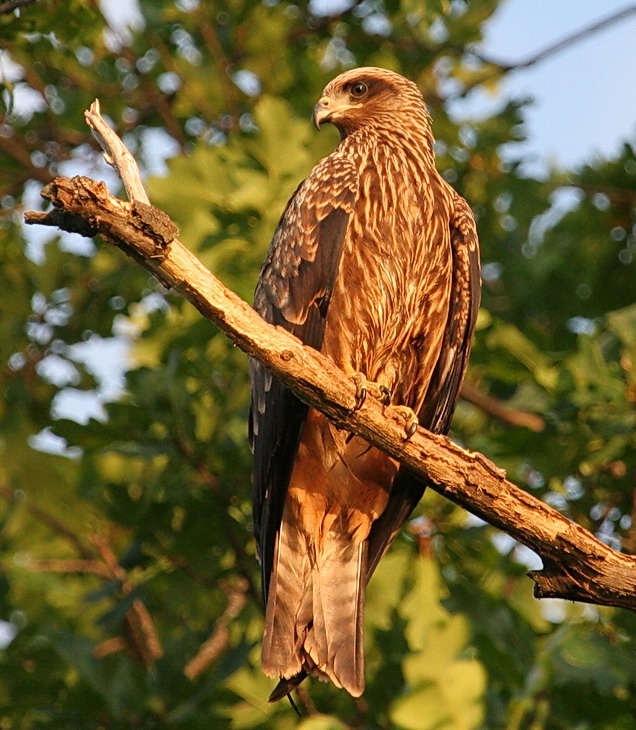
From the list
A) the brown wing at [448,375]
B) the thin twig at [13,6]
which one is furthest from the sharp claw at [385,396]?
the thin twig at [13,6]

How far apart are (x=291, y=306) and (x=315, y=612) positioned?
1263 millimetres

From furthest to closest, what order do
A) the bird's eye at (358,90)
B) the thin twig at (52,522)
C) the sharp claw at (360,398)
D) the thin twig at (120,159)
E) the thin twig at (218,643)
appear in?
the thin twig at (218,643) → the thin twig at (52,522) → the bird's eye at (358,90) → the sharp claw at (360,398) → the thin twig at (120,159)

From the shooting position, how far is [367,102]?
616 centimetres

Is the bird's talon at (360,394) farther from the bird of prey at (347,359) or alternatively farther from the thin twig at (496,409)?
the thin twig at (496,409)

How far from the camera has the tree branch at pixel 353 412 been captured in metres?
3.55

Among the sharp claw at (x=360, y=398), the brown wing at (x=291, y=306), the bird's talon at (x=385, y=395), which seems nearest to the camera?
the sharp claw at (x=360, y=398)

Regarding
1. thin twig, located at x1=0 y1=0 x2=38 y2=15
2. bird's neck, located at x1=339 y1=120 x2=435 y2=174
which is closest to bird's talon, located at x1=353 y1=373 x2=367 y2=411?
bird's neck, located at x1=339 y1=120 x2=435 y2=174

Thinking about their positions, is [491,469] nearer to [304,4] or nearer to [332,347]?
[332,347]

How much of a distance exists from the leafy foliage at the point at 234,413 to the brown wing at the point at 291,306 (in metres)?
0.85

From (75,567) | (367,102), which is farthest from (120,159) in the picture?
(75,567)

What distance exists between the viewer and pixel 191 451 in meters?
6.00

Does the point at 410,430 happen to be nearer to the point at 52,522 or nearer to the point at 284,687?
the point at 284,687

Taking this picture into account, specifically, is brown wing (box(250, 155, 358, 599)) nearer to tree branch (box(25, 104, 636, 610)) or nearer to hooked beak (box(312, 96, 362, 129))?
tree branch (box(25, 104, 636, 610))

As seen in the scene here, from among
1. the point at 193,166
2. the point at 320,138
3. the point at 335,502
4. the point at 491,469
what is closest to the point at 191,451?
the point at 335,502
